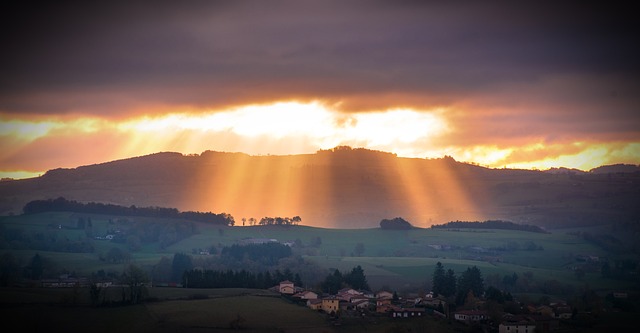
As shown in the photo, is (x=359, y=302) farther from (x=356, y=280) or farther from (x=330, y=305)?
(x=356, y=280)

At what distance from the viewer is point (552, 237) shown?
190000 mm

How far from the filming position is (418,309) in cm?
10319

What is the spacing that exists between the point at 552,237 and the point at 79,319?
380ft

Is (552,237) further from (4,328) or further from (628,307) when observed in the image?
(4,328)

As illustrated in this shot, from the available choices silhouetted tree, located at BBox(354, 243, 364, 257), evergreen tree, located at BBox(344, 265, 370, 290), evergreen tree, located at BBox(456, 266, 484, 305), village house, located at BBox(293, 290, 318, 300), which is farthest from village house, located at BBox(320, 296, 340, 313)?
silhouetted tree, located at BBox(354, 243, 364, 257)

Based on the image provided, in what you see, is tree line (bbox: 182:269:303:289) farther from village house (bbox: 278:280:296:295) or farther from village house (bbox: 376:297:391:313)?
village house (bbox: 376:297:391:313)

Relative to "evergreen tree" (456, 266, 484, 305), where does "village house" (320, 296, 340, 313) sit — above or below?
below

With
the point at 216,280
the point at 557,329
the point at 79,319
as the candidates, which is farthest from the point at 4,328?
the point at 557,329

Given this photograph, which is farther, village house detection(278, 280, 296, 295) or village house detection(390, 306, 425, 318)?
village house detection(278, 280, 296, 295)

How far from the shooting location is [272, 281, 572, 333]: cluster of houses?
97812 mm

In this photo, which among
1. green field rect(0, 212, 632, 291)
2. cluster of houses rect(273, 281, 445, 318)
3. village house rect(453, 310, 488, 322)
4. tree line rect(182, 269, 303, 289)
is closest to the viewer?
village house rect(453, 310, 488, 322)

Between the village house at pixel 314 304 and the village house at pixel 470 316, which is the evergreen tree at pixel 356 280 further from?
the village house at pixel 470 316

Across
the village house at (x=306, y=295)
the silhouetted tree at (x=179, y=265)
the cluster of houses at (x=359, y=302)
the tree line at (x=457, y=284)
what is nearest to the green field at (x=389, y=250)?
the silhouetted tree at (x=179, y=265)

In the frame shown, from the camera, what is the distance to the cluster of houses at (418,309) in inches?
3851
